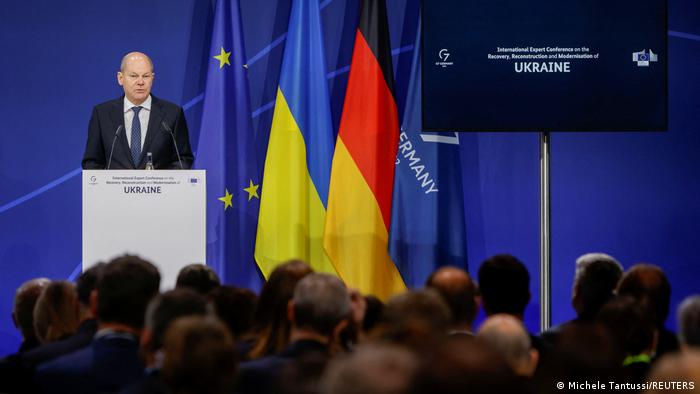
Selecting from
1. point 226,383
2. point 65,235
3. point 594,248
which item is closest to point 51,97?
point 65,235

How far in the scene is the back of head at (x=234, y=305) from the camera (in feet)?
12.5

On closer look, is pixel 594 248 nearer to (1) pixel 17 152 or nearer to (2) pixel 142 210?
(2) pixel 142 210

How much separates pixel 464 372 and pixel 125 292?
2.01 metres

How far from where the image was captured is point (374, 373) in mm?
1605

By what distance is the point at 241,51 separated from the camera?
7438 mm

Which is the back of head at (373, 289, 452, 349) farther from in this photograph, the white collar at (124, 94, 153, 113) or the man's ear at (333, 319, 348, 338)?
the white collar at (124, 94, 153, 113)

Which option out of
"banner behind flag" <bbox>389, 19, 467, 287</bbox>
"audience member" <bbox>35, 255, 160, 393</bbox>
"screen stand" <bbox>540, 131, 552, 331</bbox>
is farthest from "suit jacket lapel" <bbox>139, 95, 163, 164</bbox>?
"audience member" <bbox>35, 255, 160, 393</bbox>

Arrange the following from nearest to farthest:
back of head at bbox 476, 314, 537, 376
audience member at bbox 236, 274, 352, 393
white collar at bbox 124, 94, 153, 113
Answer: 1. back of head at bbox 476, 314, 537, 376
2. audience member at bbox 236, 274, 352, 393
3. white collar at bbox 124, 94, 153, 113

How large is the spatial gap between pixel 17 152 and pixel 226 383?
6.06 meters

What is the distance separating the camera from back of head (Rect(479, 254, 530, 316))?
4074 mm

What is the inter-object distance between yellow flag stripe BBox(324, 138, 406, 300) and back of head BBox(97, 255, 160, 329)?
3843 mm

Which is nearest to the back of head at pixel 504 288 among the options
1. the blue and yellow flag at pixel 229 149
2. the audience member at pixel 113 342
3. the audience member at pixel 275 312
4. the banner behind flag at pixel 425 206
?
the audience member at pixel 275 312

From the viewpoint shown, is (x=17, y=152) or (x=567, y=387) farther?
(x=17, y=152)

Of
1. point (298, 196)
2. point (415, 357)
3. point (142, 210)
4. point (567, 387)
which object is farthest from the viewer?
point (298, 196)
